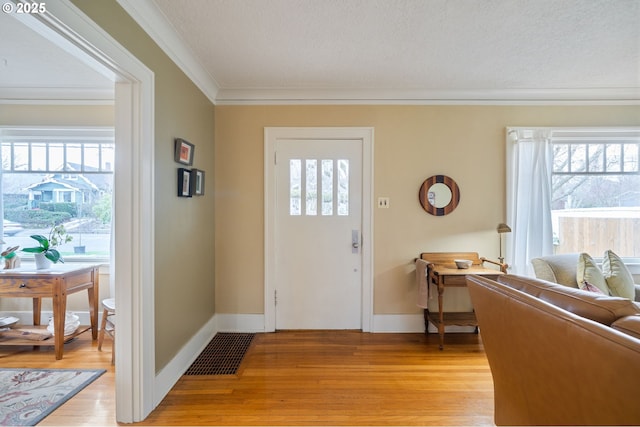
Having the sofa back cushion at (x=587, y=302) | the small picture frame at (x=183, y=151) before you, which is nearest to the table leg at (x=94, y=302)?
the small picture frame at (x=183, y=151)

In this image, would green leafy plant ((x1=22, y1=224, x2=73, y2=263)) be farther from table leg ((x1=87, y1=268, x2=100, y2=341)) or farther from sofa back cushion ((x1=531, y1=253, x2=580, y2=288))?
sofa back cushion ((x1=531, y1=253, x2=580, y2=288))

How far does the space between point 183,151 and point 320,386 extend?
2031 millimetres

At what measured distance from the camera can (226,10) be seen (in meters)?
1.79

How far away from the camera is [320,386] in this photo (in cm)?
211

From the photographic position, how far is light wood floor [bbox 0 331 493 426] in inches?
70.7

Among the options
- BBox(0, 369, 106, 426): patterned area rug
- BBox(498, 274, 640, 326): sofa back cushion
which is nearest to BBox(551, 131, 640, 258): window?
BBox(498, 274, 640, 326): sofa back cushion

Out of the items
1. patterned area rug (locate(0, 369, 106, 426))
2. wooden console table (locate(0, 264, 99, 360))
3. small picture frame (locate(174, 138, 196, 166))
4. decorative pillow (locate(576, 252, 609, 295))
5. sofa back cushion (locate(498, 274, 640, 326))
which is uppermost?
small picture frame (locate(174, 138, 196, 166))

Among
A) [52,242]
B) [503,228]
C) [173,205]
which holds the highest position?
[173,205]

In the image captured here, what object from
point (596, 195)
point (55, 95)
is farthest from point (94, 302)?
point (596, 195)

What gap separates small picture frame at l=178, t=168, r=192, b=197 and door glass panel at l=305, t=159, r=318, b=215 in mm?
1188

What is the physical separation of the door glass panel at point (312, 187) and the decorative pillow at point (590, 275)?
2.29 metres

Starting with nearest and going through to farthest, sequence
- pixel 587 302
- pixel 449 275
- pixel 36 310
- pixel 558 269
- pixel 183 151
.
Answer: pixel 587 302 < pixel 183 151 < pixel 558 269 < pixel 449 275 < pixel 36 310

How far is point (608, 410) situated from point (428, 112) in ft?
8.97

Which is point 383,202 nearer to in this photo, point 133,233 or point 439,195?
point 439,195
